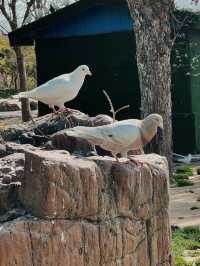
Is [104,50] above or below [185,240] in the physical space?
above

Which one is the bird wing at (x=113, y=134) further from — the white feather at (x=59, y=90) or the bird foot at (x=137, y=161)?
the white feather at (x=59, y=90)

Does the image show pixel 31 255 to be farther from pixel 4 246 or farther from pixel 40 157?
pixel 40 157

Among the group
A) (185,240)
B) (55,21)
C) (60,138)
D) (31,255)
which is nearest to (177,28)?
(55,21)

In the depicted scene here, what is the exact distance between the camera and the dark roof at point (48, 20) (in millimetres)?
15203

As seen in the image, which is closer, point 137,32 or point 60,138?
point 60,138

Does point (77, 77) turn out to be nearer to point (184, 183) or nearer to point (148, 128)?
point (148, 128)

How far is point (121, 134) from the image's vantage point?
16.6 feet

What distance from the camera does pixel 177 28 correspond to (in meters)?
13.2

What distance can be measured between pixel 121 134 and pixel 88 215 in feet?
2.30

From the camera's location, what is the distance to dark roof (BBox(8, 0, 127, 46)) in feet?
49.9

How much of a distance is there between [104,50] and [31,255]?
11830mm

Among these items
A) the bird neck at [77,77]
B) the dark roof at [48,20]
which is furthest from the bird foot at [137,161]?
the dark roof at [48,20]

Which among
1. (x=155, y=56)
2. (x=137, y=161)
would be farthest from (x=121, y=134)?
(x=155, y=56)

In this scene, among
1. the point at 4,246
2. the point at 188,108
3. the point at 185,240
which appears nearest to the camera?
the point at 4,246
